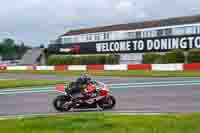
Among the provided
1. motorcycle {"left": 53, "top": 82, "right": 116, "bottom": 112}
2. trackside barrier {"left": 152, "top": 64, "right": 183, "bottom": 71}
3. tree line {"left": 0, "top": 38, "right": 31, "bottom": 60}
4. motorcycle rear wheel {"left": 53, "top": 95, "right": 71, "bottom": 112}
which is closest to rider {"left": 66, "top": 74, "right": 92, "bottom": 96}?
motorcycle {"left": 53, "top": 82, "right": 116, "bottom": 112}

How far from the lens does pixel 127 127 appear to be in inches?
361

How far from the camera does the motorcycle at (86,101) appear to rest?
13.8m

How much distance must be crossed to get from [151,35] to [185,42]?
5.63 m

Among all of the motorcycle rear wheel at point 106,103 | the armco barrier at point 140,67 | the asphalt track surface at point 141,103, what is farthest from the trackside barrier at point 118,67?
the motorcycle rear wheel at point 106,103

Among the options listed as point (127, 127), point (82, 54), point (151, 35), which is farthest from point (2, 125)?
point (82, 54)

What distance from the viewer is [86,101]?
13805mm

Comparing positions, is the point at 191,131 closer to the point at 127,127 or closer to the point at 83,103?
the point at 127,127

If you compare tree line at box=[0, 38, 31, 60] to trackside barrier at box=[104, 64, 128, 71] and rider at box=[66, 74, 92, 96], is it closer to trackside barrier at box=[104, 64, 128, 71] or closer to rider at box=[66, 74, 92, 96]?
trackside barrier at box=[104, 64, 128, 71]

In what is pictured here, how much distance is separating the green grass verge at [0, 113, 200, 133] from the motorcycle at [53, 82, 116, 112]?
296 centimetres

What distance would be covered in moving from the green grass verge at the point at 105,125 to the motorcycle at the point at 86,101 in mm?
2956

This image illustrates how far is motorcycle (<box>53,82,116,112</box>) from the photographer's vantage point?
1377cm

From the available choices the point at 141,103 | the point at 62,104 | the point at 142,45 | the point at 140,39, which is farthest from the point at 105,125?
the point at 140,39

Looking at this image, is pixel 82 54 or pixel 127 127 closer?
pixel 127 127

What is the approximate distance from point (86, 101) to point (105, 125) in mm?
4298
